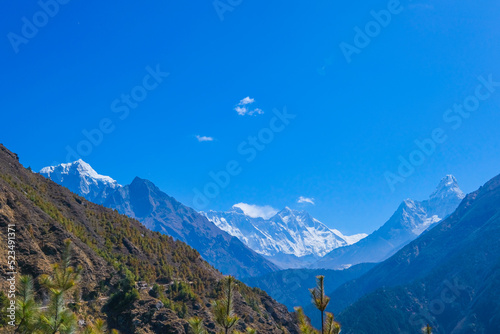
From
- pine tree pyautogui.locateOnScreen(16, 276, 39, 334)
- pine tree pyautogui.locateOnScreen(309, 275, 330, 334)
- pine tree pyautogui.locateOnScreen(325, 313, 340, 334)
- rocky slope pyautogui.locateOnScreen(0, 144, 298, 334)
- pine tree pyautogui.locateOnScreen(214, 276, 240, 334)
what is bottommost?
pine tree pyautogui.locateOnScreen(325, 313, 340, 334)

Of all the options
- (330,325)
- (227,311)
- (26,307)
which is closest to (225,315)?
(227,311)

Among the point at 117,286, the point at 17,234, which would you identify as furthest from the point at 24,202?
the point at 117,286

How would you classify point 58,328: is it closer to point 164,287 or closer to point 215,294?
point 164,287

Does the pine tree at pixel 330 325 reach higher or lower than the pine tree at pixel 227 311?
lower

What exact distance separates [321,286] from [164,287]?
67.2 m

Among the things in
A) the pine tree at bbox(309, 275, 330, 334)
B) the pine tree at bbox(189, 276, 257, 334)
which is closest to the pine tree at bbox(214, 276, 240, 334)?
the pine tree at bbox(189, 276, 257, 334)

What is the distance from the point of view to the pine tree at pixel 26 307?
1634 centimetres

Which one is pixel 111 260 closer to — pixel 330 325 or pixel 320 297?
pixel 330 325

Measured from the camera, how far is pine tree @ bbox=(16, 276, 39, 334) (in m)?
16.3

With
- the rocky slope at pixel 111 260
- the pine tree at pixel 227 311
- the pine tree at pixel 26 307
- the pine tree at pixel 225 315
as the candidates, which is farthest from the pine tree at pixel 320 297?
the rocky slope at pixel 111 260

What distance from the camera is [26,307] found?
16.4 meters

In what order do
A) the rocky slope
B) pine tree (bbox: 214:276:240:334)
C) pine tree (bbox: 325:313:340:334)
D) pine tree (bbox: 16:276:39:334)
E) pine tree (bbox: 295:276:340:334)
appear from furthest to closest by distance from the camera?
Result: the rocky slope
pine tree (bbox: 214:276:240:334)
pine tree (bbox: 325:313:340:334)
pine tree (bbox: 295:276:340:334)
pine tree (bbox: 16:276:39:334)

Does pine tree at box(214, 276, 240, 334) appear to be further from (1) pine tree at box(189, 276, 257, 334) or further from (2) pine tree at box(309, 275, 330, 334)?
(2) pine tree at box(309, 275, 330, 334)

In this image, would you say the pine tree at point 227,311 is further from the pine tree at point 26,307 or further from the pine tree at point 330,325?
the pine tree at point 26,307
